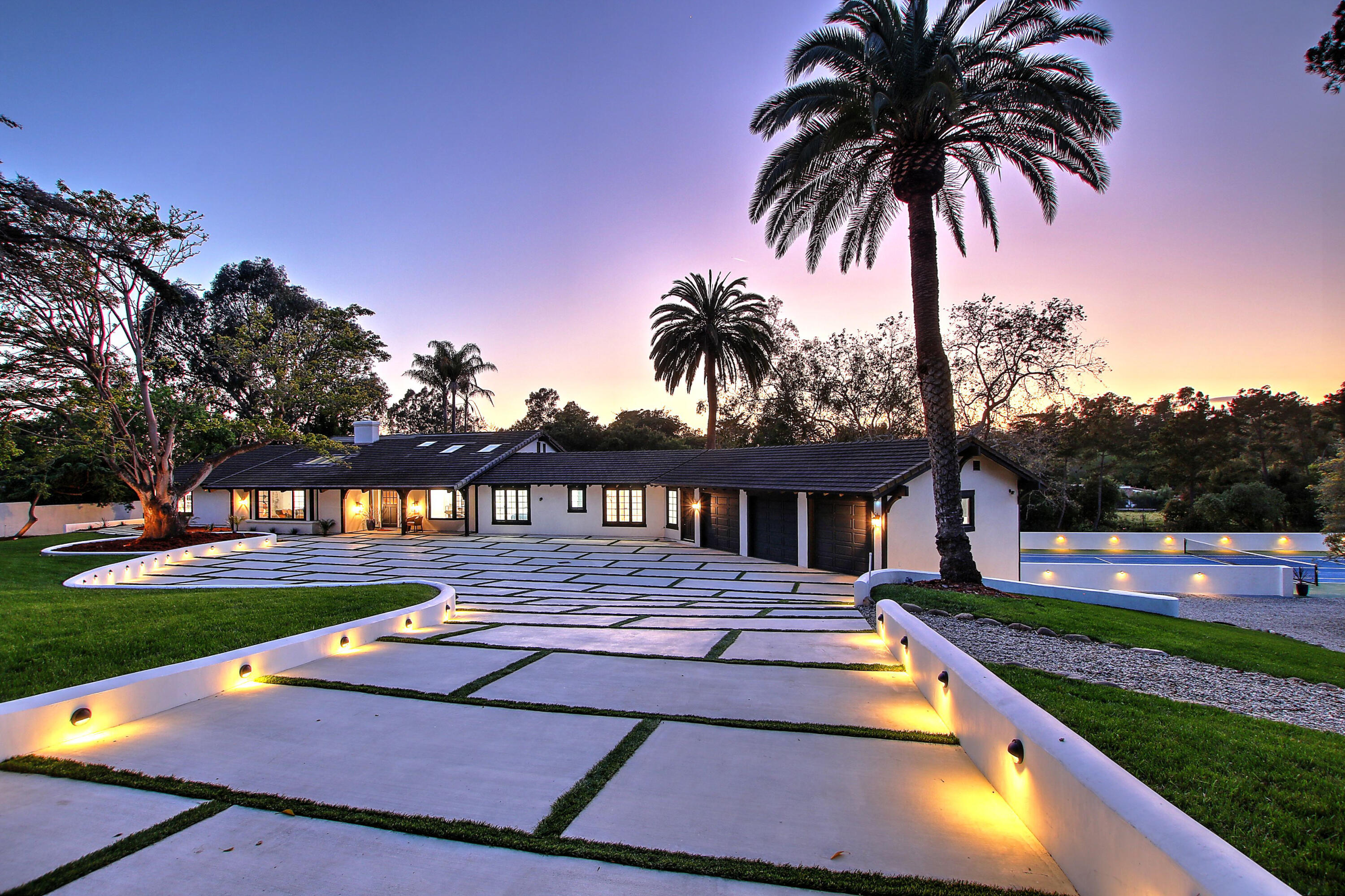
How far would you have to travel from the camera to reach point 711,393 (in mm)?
28797

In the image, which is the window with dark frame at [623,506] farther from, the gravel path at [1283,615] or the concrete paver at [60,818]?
the concrete paver at [60,818]

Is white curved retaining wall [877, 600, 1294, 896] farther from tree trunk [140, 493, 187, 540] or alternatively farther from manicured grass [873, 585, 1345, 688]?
tree trunk [140, 493, 187, 540]

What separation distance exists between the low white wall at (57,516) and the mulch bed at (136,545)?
8775mm

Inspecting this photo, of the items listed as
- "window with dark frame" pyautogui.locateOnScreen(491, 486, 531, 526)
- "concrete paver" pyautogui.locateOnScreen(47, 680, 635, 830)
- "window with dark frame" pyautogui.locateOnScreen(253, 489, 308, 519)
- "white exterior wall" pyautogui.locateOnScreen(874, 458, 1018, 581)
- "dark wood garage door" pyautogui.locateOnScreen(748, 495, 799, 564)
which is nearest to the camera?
"concrete paver" pyautogui.locateOnScreen(47, 680, 635, 830)

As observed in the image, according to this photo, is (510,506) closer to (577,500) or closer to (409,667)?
(577,500)

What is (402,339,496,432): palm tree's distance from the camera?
42.2 m

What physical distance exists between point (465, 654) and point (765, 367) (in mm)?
23819

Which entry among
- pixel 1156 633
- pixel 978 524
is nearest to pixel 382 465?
pixel 978 524

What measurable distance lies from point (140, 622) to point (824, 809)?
28.6 ft

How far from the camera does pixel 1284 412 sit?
40719 millimetres

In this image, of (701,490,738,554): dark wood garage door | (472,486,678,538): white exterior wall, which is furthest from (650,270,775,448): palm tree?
(701,490,738,554): dark wood garage door

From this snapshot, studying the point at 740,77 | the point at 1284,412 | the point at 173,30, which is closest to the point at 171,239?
the point at 173,30

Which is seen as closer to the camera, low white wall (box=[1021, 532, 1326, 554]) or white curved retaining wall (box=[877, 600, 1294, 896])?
white curved retaining wall (box=[877, 600, 1294, 896])

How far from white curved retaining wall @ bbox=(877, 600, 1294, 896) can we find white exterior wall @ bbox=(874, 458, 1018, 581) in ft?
37.9
